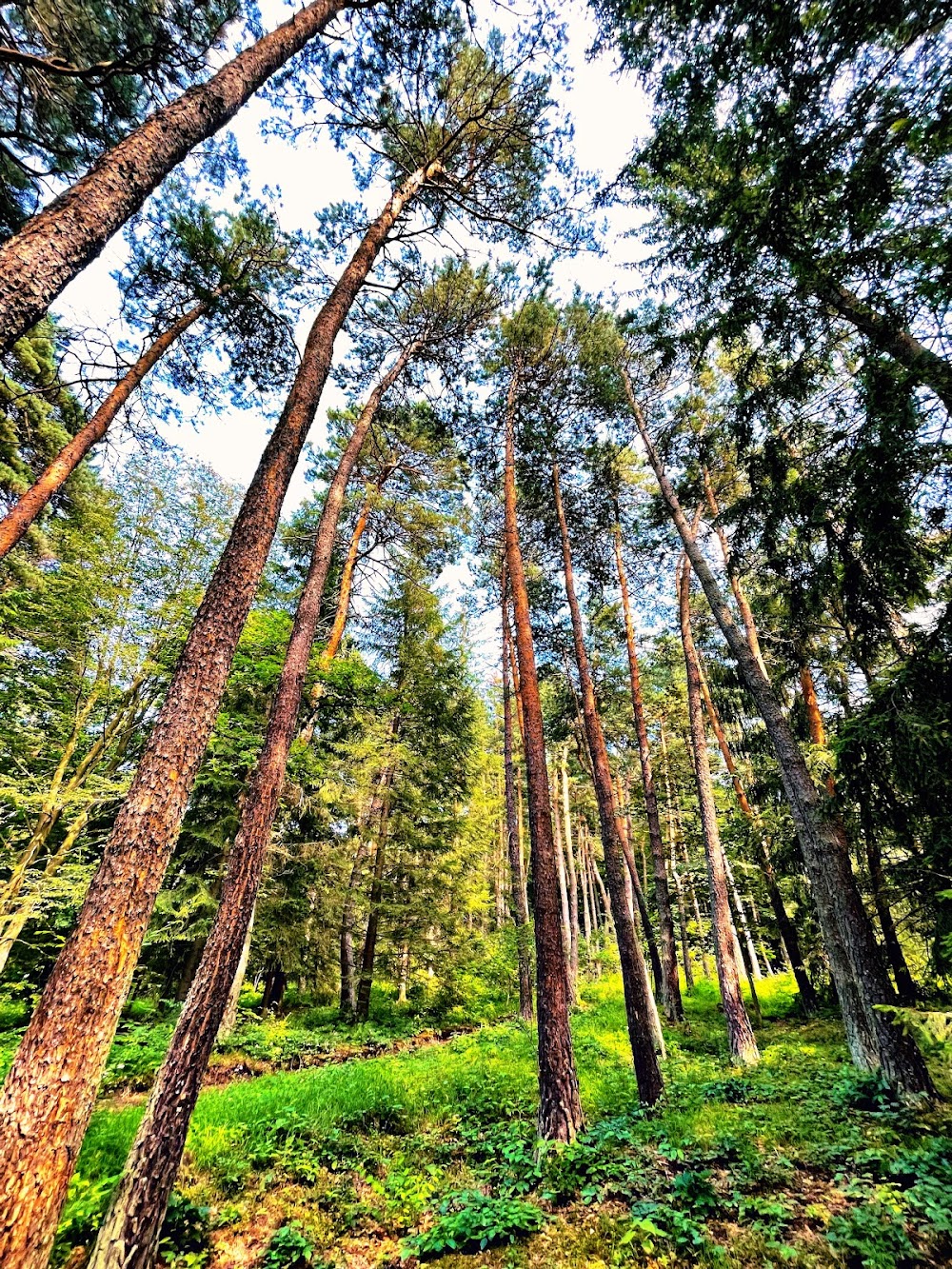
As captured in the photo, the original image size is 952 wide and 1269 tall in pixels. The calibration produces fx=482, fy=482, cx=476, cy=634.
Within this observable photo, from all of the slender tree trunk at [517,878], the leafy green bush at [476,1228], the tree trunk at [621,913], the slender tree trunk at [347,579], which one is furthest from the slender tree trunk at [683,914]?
the leafy green bush at [476,1228]

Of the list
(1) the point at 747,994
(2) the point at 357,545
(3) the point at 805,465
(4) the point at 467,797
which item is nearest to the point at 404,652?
(2) the point at 357,545

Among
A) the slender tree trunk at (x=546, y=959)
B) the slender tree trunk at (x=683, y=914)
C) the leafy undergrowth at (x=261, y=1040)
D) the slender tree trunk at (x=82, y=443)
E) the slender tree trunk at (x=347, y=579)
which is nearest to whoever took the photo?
the slender tree trunk at (x=546, y=959)

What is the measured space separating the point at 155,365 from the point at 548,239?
7.19 m

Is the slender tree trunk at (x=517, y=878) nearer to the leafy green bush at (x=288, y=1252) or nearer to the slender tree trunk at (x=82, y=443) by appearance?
the leafy green bush at (x=288, y=1252)

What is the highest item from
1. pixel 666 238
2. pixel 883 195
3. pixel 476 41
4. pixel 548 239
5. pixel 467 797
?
pixel 476 41

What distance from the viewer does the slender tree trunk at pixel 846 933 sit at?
230 inches

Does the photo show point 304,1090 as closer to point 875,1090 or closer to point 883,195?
point 875,1090

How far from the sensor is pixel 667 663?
1672 cm

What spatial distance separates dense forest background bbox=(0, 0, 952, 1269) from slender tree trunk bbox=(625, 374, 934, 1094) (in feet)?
0.24

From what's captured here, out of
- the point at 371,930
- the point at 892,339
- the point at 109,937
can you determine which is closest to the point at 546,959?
the point at 109,937

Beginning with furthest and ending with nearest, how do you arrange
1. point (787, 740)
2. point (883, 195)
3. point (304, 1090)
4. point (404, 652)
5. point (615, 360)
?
1. point (404, 652)
2. point (615, 360)
3. point (787, 740)
4. point (304, 1090)
5. point (883, 195)

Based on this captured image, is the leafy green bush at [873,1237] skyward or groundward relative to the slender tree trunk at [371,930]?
groundward

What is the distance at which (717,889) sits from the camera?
10.4m

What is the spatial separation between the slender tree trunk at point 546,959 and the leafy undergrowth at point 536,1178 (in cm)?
37
